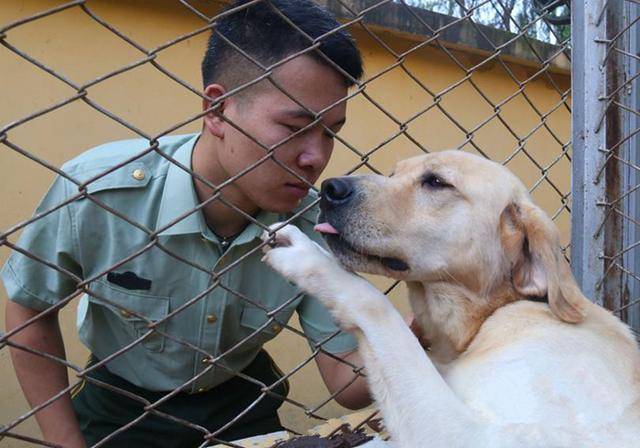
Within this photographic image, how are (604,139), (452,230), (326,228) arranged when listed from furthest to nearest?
(604,139), (452,230), (326,228)

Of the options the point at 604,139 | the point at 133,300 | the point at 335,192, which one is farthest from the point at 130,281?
the point at 604,139

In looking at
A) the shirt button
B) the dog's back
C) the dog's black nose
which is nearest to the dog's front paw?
the dog's black nose

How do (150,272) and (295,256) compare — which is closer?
(295,256)

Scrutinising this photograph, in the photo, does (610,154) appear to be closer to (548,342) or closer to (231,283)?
(548,342)

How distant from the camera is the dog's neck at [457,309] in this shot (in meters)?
2.22

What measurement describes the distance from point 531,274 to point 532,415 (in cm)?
52

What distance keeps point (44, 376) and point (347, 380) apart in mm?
1016

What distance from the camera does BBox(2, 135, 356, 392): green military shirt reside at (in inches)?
91.0

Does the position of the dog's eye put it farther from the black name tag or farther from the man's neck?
the black name tag

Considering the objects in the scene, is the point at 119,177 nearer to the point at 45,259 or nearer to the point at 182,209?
the point at 182,209

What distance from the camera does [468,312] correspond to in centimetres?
223

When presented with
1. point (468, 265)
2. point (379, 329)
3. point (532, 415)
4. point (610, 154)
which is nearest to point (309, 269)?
point (379, 329)

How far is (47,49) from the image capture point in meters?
3.61

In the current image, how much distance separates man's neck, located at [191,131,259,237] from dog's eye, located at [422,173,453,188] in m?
0.61
